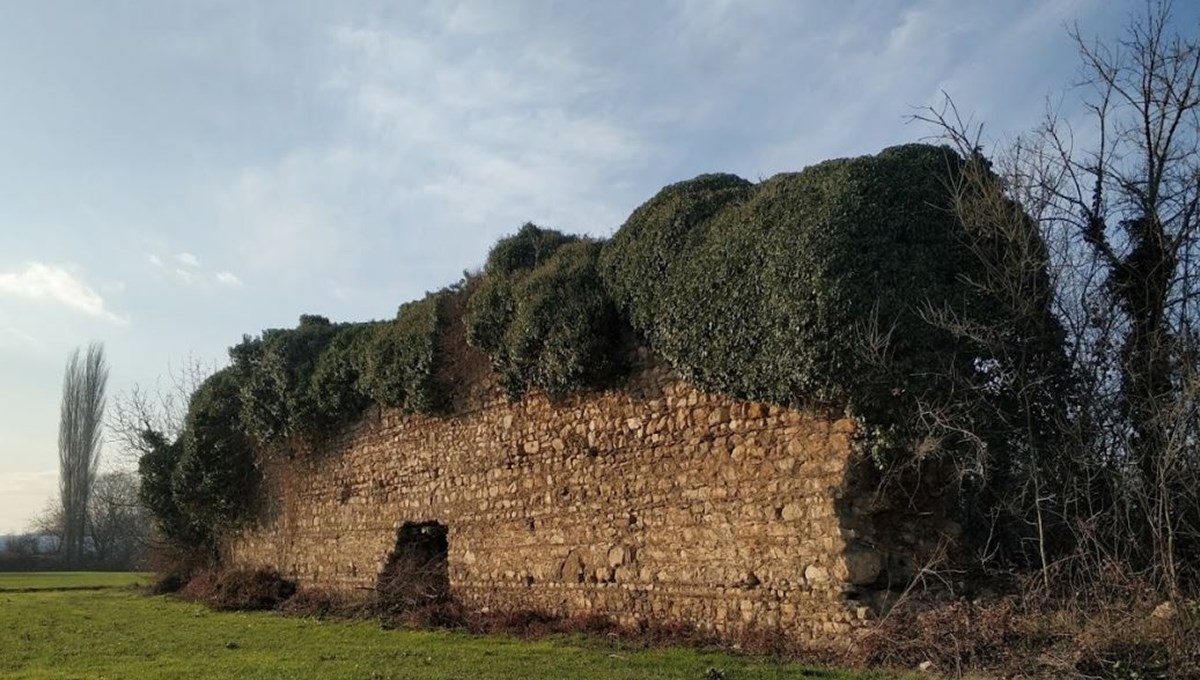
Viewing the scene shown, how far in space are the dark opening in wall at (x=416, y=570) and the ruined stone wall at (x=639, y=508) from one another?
11.6 inches

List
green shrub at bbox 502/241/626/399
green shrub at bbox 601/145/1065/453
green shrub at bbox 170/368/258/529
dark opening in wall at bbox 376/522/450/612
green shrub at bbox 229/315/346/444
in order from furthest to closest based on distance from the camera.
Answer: green shrub at bbox 170/368/258/529 < green shrub at bbox 229/315/346/444 < dark opening in wall at bbox 376/522/450/612 < green shrub at bbox 502/241/626/399 < green shrub at bbox 601/145/1065/453

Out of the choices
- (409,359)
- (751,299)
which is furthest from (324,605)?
(751,299)

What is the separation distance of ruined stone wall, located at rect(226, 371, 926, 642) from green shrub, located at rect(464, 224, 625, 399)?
464 mm

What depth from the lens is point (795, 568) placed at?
391 inches

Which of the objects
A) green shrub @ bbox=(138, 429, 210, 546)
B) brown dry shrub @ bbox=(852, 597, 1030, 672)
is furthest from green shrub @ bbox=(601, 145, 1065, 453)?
green shrub @ bbox=(138, 429, 210, 546)

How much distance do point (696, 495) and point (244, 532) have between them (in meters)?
15.4

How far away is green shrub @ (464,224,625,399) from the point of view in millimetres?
12312

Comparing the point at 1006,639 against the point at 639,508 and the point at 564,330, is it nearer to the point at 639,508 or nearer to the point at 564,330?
the point at 639,508

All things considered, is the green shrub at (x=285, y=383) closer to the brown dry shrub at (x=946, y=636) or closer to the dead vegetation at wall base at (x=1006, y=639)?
the dead vegetation at wall base at (x=1006, y=639)

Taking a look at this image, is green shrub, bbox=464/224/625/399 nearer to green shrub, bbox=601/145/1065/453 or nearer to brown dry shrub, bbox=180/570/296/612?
green shrub, bbox=601/145/1065/453

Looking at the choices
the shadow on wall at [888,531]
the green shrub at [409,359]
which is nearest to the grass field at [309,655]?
the shadow on wall at [888,531]

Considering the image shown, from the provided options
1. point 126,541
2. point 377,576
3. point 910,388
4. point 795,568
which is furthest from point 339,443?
point 126,541

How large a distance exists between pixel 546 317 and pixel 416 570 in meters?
5.75

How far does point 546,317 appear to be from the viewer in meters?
12.9
